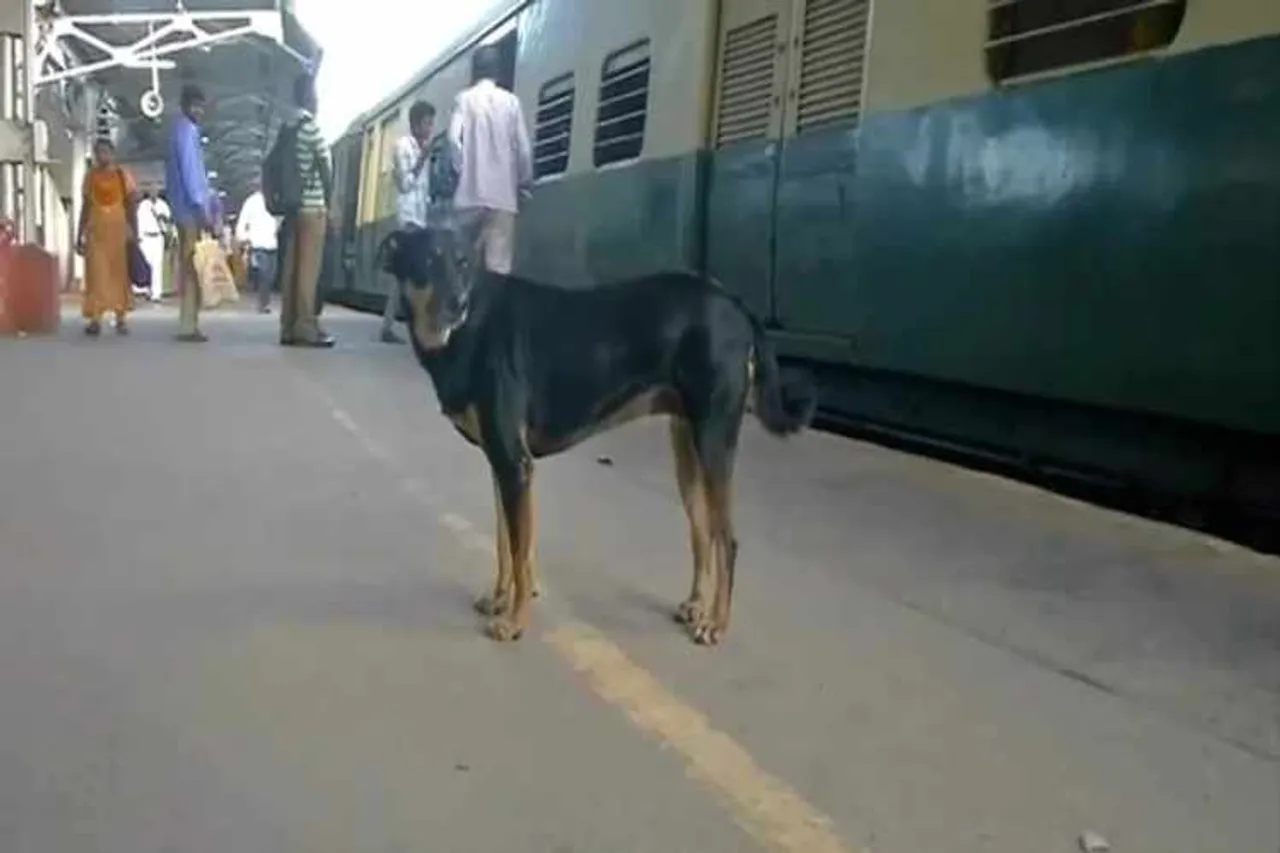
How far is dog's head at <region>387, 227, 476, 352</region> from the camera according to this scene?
414 cm

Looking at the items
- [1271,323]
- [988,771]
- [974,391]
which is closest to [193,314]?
[974,391]

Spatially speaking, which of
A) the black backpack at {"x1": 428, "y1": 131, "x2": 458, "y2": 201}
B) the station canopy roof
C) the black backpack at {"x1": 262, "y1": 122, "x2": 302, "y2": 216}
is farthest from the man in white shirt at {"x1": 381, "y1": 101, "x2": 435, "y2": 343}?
the station canopy roof

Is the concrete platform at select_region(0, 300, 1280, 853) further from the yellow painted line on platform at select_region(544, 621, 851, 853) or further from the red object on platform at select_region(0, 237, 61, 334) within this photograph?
the red object on platform at select_region(0, 237, 61, 334)

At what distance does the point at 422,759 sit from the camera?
328cm

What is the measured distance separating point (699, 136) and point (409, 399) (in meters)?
2.26

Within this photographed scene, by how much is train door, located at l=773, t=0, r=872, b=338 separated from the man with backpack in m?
6.13

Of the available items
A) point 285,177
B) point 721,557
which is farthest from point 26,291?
point 721,557

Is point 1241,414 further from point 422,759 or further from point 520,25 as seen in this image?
point 520,25

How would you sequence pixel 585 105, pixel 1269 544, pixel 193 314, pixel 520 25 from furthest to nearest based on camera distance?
pixel 193 314, pixel 520 25, pixel 585 105, pixel 1269 544

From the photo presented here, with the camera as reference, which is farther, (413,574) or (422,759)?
(413,574)

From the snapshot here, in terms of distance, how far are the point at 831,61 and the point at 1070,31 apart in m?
2.12

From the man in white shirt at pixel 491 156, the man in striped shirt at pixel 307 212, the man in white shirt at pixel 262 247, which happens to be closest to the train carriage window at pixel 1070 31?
the man in white shirt at pixel 491 156

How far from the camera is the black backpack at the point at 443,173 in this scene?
11117 millimetres

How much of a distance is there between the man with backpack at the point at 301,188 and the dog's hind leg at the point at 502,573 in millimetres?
9647
